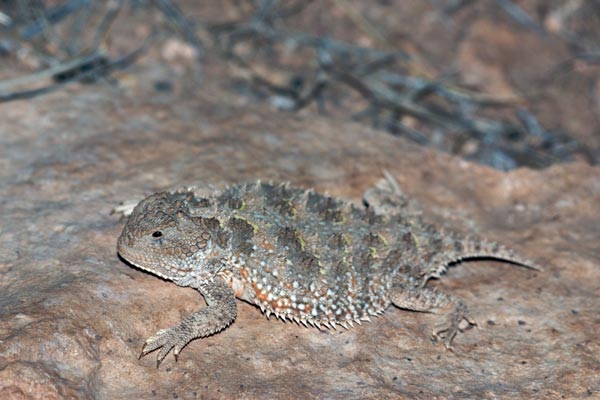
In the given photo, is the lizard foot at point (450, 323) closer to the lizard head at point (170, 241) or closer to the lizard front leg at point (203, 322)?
the lizard front leg at point (203, 322)

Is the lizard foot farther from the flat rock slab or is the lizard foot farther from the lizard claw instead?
the lizard claw

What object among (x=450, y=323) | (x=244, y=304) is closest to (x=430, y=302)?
(x=450, y=323)

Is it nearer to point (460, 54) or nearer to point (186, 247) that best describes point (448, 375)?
point (186, 247)

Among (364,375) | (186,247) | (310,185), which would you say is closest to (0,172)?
(186,247)

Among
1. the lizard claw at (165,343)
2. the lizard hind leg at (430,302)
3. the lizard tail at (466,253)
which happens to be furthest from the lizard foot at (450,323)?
the lizard claw at (165,343)

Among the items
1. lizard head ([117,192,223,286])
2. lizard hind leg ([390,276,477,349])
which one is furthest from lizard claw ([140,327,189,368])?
lizard hind leg ([390,276,477,349])

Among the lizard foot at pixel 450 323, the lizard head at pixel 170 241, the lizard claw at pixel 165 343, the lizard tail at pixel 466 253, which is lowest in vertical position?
the lizard claw at pixel 165 343

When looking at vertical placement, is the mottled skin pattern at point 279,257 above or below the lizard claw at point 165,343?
above
